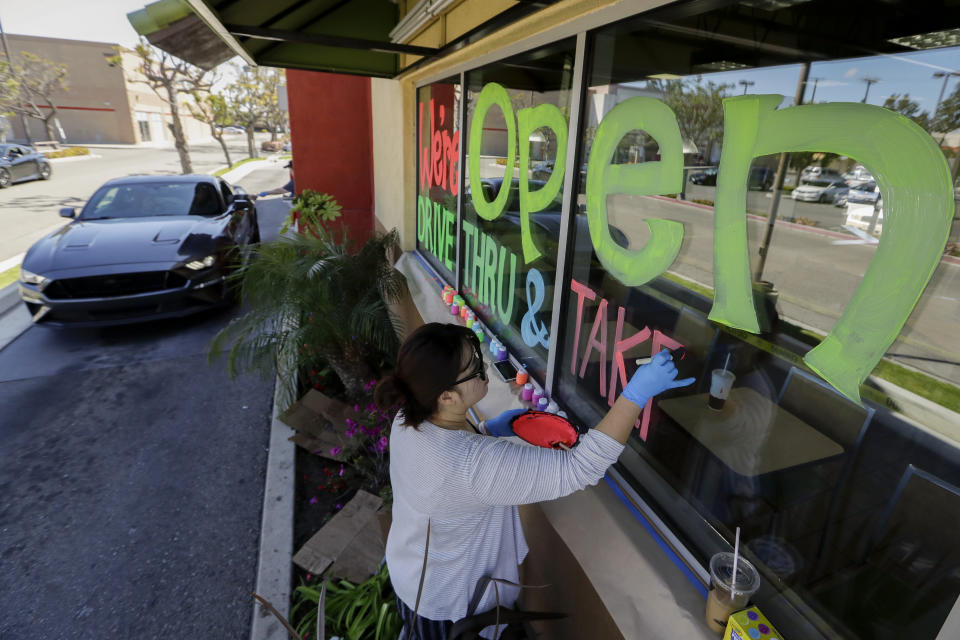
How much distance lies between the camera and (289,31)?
2.93 meters

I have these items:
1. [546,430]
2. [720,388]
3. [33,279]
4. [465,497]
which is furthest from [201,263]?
[720,388]

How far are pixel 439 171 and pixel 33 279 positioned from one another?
4.45m

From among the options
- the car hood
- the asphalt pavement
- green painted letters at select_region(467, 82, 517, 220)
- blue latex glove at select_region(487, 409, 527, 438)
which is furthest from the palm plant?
blue latex glove at select_region(487, 409, 527, 438)

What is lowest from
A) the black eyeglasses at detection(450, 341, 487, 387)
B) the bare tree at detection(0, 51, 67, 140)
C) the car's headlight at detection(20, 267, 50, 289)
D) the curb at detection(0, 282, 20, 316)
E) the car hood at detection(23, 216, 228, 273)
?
the curb at detection(0, 282, 20, 316)

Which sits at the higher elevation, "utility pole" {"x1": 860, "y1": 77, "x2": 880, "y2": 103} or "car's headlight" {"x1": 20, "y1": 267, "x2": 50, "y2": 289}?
"utility pole" {"x1": 860, "y1": 77, "x2": 880, "y2": 103}

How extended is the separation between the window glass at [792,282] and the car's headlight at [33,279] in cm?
562

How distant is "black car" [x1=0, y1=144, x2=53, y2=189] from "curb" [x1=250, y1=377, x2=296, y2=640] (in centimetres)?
1970

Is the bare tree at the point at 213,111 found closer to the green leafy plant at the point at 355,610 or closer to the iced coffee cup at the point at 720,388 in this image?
the green leafy plant at the point at 355,610

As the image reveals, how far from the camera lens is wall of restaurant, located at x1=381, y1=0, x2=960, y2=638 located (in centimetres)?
108

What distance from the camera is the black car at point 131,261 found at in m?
5.25

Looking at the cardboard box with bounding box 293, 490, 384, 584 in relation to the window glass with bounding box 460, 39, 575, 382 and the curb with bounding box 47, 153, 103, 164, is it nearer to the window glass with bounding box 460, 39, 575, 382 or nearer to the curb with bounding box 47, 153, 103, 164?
the window glass with bounding box 460, 39, 575, 382

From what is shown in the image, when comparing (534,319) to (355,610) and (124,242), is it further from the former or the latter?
(124,242)

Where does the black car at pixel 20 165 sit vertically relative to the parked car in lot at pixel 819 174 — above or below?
below

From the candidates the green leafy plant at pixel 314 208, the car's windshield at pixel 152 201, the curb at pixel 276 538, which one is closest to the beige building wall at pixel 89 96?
the car's windshield at pixel 152 201
